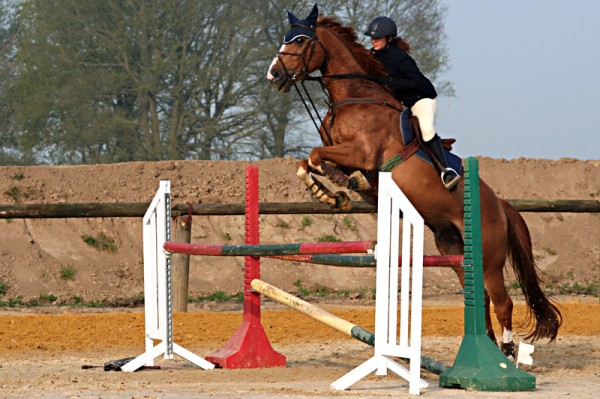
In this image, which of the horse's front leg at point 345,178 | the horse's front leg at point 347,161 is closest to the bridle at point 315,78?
the horse's front leg at point 347,161

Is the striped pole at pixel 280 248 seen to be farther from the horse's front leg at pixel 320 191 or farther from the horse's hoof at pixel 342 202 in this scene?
the horse's hoof at pixel 342 202

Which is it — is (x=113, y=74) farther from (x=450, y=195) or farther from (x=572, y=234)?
(x=450, y=195)

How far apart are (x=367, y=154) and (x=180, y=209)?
3670 mm

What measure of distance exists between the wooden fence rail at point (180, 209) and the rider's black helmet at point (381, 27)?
2.35 m

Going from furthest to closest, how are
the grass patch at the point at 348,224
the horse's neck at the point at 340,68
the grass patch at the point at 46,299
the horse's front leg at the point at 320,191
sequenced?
the grass patch at the point at 348,224
the grass patch at the point at 46,299
the horse's neck at the point at 340,68
the horse's front leg at the point at 320,191

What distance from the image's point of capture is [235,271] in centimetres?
1578

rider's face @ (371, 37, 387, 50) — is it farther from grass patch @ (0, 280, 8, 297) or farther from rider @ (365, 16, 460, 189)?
grass patch @ (0, 280, 8, 297)

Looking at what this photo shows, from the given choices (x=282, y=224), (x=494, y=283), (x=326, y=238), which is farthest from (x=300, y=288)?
(x=494, y=283)

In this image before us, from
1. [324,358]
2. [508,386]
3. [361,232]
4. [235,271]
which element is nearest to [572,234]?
[361,232]

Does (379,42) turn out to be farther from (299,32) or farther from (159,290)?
(159,290)

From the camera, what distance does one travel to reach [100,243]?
639 inches

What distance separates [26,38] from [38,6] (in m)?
0.82

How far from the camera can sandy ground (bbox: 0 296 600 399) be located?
5.11 metres

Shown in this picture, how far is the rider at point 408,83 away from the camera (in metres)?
6.64
